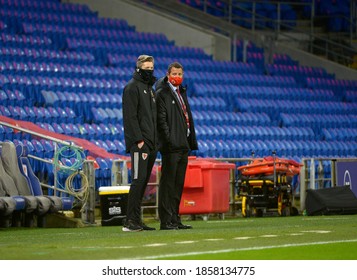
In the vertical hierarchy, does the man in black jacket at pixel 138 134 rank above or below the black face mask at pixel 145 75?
below

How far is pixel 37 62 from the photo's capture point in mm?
21562

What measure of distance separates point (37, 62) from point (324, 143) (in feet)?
23.3

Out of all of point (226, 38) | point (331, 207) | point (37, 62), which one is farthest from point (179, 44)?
point (331, 207)

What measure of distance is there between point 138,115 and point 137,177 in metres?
0.68

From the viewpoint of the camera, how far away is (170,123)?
444 inches

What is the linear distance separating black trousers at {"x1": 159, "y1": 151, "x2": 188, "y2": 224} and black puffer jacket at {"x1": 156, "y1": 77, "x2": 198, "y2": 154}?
0.10 m

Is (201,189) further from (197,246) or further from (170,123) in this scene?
(197,246)

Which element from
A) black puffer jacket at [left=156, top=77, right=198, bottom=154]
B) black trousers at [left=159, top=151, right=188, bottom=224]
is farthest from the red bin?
black puffer jacket at [left=156, top=77, right=198, bottom=154]

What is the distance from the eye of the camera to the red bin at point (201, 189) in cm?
1528

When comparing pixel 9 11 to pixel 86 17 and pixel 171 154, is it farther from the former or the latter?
pixel 171 154

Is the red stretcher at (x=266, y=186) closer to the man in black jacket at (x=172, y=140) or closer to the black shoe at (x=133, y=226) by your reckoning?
the man in black jacket at (x=172, y=140)

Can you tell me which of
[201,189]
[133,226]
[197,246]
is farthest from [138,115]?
[201,189]

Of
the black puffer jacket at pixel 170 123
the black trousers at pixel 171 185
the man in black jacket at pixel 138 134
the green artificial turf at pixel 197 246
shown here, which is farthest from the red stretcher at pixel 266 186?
the green artificial turf at pixel 197 246

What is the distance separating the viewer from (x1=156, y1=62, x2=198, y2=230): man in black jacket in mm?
11234
